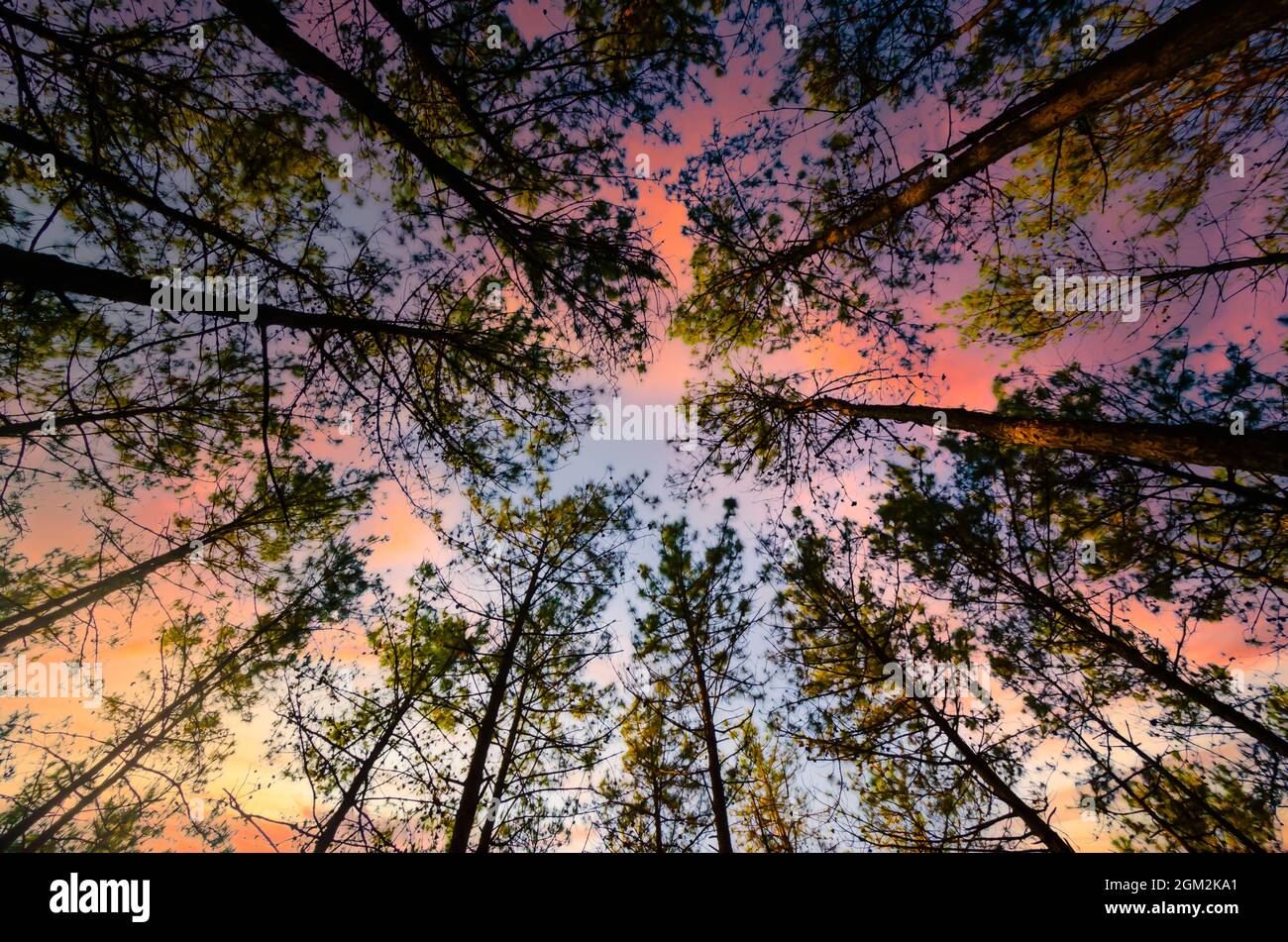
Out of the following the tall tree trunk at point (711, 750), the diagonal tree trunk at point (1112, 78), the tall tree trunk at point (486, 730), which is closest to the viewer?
the diagonal tree trunk at point (1112, 78)

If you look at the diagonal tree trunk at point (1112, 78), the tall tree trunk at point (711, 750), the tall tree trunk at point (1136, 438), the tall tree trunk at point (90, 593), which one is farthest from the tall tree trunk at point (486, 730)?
the diagonal tree trunk at point (1112, 78)

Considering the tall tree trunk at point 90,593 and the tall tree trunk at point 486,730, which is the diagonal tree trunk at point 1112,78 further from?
the tall tree trunk at point 90,593

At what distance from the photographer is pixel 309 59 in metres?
2.69

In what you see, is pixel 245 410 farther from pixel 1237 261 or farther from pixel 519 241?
pixel 1237 261


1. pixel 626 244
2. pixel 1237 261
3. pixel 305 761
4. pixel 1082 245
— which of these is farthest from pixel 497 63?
pixel 1237 261

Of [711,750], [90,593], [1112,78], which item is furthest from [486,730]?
[1112,78]

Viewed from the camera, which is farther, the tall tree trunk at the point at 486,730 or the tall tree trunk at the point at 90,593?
the tall tree trunk at the point at 90,593

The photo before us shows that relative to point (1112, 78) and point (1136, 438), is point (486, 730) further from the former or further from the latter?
point (1112, 78)

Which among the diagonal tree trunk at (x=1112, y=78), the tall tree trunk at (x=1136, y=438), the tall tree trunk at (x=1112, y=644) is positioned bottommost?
the tall tree trunk at (x=1112, y=644)

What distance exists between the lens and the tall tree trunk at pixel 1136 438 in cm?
295

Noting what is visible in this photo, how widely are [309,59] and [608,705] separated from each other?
7464mm

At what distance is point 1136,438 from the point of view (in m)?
3.52

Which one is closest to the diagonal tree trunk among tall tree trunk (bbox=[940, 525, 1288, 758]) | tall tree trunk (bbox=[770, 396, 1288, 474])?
tall tree trunk (bbox=[770, 396, 1288, 474])
